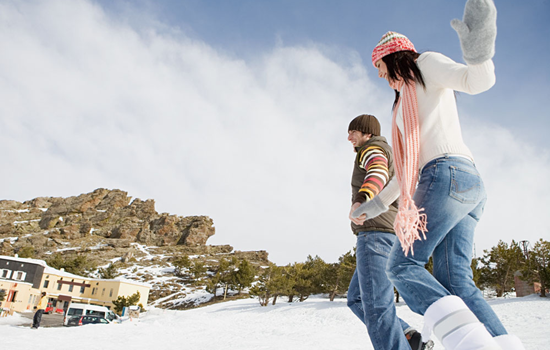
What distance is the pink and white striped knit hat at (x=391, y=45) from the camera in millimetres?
1837

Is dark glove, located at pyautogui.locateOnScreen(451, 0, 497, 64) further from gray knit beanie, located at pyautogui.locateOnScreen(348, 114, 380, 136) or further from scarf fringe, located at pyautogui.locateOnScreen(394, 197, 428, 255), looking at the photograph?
gray knit beanie, located at pyautogui.locateOnScreen(348, 114, 380, 136)

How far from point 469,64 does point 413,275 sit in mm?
960

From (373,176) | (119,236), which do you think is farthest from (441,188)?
(119,236)

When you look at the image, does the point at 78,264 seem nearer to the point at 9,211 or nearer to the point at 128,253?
the point at 128,253

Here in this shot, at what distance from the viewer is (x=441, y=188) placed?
1.51m

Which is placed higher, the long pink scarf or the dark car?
the long pink scarf

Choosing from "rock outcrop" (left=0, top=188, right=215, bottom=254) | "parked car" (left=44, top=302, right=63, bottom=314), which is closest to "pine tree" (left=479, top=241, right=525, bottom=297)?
"parked car" (left=44, top=302, right=63, bottom=314)

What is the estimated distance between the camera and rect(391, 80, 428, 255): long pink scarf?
1.51 meters

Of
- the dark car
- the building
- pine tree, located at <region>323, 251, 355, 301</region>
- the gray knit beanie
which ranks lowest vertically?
the building

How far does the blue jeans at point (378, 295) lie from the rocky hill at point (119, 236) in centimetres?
3890

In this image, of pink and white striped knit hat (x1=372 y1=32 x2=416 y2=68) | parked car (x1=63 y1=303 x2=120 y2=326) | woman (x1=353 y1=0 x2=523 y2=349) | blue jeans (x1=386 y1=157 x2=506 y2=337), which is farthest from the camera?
parked car (x1=63 y1=303 x2=120 y2=326)

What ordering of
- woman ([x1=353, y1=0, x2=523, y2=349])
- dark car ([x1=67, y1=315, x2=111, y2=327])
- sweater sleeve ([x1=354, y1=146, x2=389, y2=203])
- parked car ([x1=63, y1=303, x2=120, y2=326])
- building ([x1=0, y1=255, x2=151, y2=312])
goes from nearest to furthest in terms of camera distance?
woman ([x1=353, y1=0, x2=523, y2=349]) → sweater sleeve ([x1=354, y1=146, x2=389, y2=203]) → dark car ([x1=67, y1=315, x2=111, y2=327]) → parked car ([x1=63, y1=303, x2=120, y2=326]) → building ([x1=0, y1=255, x2=151, y2=312])

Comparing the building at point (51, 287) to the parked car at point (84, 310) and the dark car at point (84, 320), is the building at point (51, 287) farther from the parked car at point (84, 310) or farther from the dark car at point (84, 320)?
the dark car at point (84, 320)

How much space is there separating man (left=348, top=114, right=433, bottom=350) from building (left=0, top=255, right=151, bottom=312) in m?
41.0
